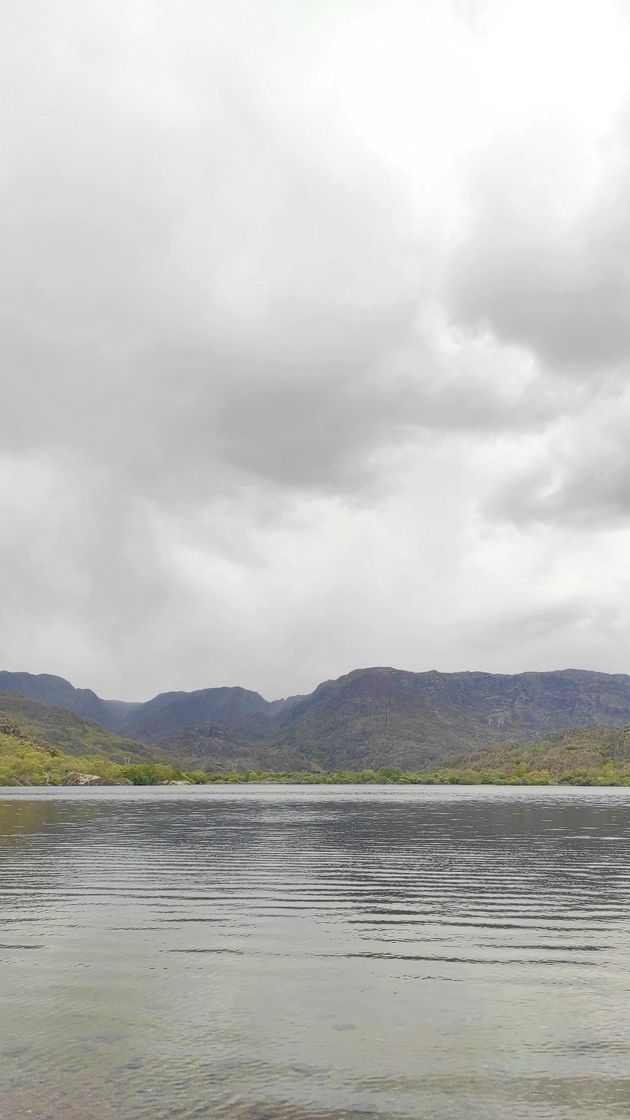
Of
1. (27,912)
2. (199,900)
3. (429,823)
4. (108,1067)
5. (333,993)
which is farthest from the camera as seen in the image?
(429,823)

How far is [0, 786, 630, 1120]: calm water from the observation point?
22.0 m

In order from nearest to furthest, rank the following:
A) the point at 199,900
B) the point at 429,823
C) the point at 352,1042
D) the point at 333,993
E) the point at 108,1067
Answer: the point at 108,1067 < the point at 352,1042 < the point at 333,993 < the point at 199,900 < the point at 429,823

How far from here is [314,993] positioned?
32.7m

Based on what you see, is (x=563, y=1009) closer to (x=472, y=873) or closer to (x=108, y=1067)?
(x=108, y=1067)

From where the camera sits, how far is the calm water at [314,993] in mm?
22016

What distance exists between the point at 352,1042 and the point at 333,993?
6.41 metres

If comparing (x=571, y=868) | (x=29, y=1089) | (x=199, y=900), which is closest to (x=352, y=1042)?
(x=29, y=1089)

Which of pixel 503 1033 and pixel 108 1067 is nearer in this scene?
pixel 108 1067

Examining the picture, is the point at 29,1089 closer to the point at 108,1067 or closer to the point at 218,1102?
the point at 108,1067

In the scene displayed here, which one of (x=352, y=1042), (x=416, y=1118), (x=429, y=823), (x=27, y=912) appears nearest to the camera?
(x=416, y=1118)

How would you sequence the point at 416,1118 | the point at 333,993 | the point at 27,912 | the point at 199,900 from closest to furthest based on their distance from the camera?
1. the point at 416,1118
2. the point at 333,993
3. the point at 27,912
4. the point at 199,900

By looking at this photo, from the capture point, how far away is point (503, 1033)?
90.0 ft

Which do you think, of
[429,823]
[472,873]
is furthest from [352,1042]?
[429,823]

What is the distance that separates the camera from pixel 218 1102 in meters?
21.3
